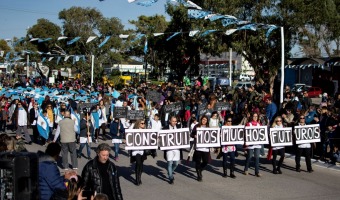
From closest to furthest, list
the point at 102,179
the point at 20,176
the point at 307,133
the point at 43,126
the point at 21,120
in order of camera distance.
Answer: the point at 20,176
the point at 102,179
the point at 307,133
the point at 43,126
the point at 21,120

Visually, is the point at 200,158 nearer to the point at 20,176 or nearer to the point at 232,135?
the point at 232,135

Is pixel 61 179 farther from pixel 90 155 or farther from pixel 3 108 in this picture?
pixel 3 108

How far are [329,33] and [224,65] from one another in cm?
2353

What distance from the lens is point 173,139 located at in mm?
11594

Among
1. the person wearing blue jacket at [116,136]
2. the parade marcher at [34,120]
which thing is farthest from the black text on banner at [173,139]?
the parade marcher at [34,120]

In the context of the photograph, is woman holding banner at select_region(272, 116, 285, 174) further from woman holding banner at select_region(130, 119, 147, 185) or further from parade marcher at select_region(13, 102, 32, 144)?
parade marcher at select_region(13, 102, 32, 144)

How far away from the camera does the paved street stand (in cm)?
1041

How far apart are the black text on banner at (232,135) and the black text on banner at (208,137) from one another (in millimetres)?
153

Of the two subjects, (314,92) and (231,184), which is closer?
(231,184)

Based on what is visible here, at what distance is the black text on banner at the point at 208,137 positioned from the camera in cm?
1179

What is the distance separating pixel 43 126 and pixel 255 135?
780cm

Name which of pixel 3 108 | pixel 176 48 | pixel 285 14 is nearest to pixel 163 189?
pixel 3 108

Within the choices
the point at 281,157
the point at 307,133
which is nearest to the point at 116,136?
the point at 281,157

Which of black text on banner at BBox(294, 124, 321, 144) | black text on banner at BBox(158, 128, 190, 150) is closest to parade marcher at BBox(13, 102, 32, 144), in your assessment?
black text on banner at BBox(158, 128, 190, 150)
